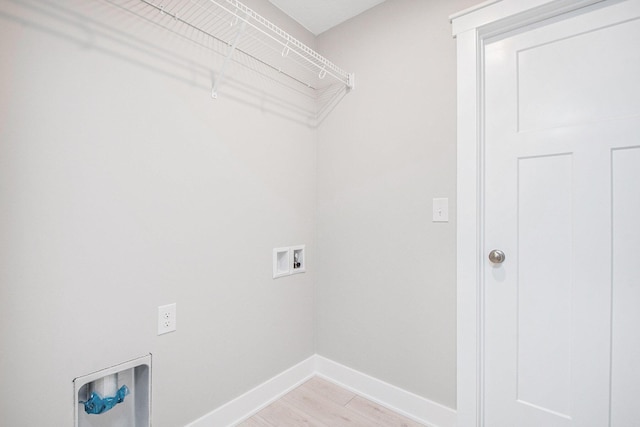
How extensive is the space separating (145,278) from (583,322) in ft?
6.18

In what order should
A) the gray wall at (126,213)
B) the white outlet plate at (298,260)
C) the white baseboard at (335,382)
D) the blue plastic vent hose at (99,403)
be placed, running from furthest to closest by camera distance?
the white outlet plate at (298,260) < the white baseboard at (335,382) < the blue plastic vent hose at (99,403) < the gray wall at (126,213)

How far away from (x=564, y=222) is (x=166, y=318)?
5.97 feet

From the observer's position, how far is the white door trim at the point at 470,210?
148 centimetres

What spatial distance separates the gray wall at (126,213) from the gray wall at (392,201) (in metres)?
0.43

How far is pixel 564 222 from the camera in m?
1.31

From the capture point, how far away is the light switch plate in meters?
1.57

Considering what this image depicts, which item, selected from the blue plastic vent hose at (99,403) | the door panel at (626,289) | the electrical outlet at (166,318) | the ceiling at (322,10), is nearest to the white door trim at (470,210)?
the door panel at (626,289)

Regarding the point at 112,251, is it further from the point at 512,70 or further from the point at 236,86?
the point at 512,70

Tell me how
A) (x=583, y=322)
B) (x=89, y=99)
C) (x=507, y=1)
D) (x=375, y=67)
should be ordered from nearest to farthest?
(x=89, y=99), (x=583, y=322), (x=507, y=1), (x=375, y=67)

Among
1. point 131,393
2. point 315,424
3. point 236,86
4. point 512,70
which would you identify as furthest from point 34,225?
point 512,70

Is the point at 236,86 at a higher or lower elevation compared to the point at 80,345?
higher

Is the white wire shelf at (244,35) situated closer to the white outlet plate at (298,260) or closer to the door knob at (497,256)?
the white outlet plate at (298,260)

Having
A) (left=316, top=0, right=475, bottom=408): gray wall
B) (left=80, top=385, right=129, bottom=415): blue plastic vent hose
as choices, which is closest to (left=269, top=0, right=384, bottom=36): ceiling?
(left=316, top=0, right=475, bottom=408): gray wall

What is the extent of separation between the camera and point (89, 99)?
115cm
